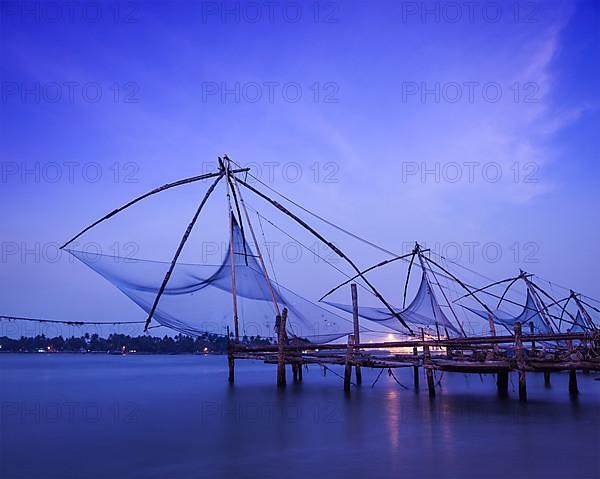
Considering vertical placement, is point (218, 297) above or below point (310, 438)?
above

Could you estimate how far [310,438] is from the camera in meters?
8.05

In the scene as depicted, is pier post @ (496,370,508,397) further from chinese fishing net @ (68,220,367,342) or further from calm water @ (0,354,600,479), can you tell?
chinese fishing net @ (68,220,367,342)

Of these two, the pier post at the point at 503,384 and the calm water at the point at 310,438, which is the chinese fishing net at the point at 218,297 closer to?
the calm water at the point at 310,438

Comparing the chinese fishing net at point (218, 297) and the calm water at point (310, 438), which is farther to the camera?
the chinese fishing net at point (218, 297)

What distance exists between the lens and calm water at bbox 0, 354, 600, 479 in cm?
629

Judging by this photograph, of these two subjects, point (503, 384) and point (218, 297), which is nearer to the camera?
point (503, 384)

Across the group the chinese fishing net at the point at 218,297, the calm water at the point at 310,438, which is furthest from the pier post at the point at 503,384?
the chinese fishing net at the point at 218,297

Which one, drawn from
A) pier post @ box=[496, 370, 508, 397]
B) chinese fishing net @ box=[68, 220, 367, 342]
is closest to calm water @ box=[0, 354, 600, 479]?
pier post @ box=[496, 370, 508, 397]

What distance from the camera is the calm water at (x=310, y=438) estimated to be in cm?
629

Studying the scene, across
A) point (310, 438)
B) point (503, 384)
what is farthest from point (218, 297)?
point (503, 384)

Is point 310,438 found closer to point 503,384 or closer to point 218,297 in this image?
point 218,297

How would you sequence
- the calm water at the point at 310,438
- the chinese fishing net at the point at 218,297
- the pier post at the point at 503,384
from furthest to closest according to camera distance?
the pier post at the point at 503,384
the chinese fishing net at the point at 218,297
the calm water at the point at 310,438

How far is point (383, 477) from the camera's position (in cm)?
593

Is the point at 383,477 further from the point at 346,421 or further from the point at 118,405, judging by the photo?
the point at 118,405
